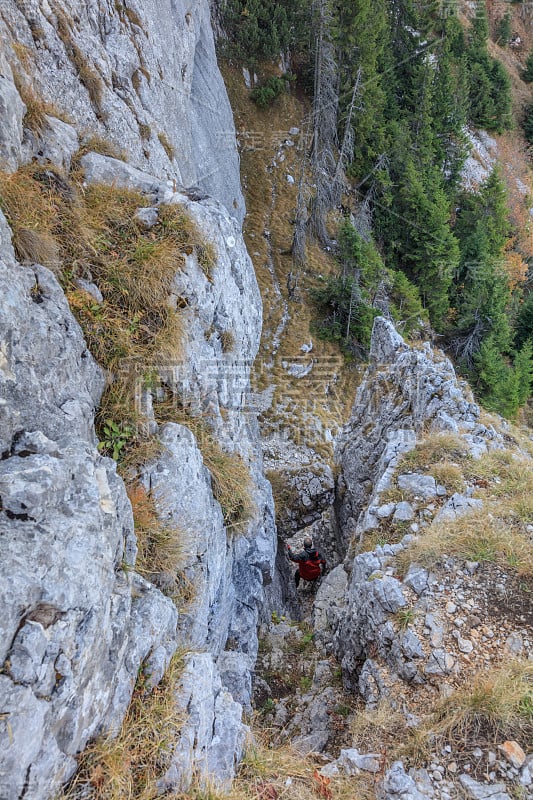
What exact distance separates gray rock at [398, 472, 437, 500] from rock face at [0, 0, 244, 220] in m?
7.94

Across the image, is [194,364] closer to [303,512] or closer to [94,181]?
[94,181]

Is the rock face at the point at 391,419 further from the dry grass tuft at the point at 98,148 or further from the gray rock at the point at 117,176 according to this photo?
the dry grass tuft at the point at 98,148

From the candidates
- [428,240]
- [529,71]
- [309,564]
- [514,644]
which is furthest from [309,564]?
[529,71]

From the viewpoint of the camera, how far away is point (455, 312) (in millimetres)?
29328

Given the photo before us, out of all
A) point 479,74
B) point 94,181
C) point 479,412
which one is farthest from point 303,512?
point 479,74

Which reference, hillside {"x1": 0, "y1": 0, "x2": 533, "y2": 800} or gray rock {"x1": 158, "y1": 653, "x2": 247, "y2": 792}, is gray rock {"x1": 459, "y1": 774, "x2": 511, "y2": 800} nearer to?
hillside {"x1": 0, "y1": 0, "x2": 533, "y2": 800}

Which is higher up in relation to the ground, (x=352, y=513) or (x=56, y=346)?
(x=56, y=346)

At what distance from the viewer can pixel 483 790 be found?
4.09 meters

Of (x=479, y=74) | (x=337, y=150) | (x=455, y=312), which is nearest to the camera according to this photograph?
(x=337, y=150)

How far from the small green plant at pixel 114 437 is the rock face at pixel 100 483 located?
13.7 inches

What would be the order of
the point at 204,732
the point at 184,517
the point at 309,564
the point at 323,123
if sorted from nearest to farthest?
the point at 204,732, the point at 184,517, the point at 309,564, the point at 323,123

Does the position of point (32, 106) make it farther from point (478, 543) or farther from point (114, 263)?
point (478, 543)

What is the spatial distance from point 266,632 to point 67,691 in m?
7.14

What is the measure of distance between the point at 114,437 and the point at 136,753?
2993 millimetres
